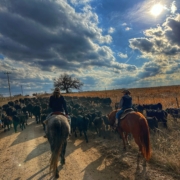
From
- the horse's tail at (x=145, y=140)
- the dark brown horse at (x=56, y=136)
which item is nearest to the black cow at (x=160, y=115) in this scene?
the horse's tail at (x=145, y=140)

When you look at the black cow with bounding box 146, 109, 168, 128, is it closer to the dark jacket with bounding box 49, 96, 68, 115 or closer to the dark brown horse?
the dark jacket with bounding box 49, 96, 68, 115

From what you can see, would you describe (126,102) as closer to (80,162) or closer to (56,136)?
(80,162)

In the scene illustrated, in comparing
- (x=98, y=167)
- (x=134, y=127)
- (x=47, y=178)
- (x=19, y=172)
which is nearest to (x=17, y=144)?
(x=19, y=172)

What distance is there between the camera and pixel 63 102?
22.9 feet

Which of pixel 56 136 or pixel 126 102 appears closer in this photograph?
pixel 56 136

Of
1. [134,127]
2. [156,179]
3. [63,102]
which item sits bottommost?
[156,179]

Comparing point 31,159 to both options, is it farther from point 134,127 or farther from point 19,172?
point 134,127

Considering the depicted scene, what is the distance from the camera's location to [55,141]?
556cm

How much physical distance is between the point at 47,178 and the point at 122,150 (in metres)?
3.80

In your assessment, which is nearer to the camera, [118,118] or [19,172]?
[19,172]

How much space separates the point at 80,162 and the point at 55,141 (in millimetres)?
2163

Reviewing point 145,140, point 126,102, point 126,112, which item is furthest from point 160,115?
point 145,140

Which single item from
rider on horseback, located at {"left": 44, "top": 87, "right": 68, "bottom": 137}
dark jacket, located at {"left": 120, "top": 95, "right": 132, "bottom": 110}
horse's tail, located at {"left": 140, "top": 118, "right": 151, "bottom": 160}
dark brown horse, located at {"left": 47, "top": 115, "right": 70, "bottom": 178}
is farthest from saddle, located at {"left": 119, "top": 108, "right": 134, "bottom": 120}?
dark brown horse, located at {"left": 47, "top": 115, "right": 70, "bottom": 178}

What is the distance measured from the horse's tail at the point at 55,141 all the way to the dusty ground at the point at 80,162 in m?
0.93
